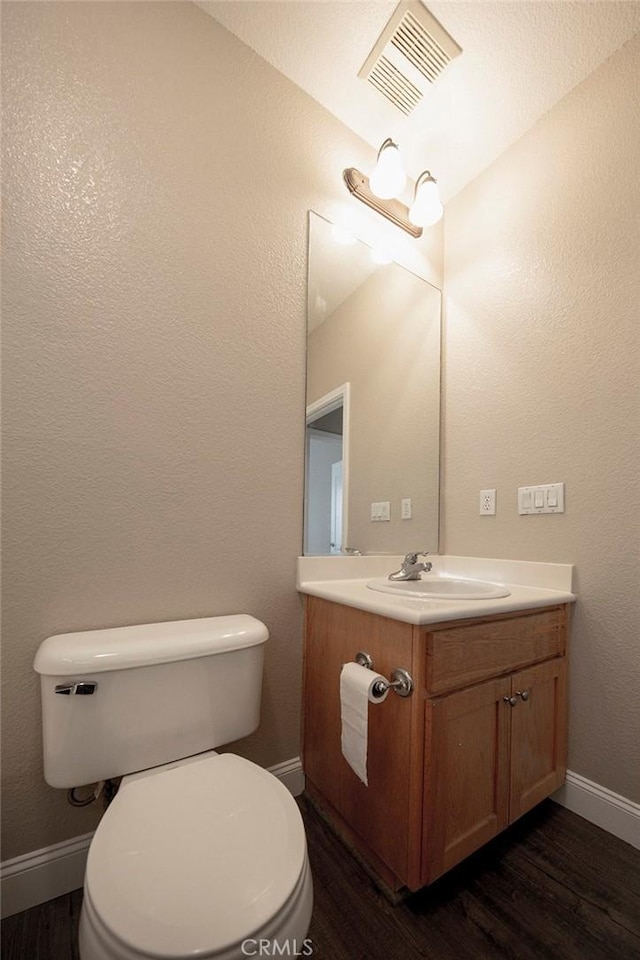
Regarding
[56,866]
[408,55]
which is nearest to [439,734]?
[56,866]

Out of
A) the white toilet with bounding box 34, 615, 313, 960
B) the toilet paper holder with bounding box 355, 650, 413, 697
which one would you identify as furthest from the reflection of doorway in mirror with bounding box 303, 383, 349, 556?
the toilet paper holder with bounding box 355, 650, 413, 697

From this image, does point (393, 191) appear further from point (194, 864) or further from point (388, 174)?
point (194, 864)

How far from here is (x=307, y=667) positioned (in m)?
1.38

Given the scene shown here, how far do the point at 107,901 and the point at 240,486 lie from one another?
934mm

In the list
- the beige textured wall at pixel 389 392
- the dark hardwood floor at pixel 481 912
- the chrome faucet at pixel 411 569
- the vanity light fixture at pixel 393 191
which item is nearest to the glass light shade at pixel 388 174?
the vanity light fixture at pixel 393 191

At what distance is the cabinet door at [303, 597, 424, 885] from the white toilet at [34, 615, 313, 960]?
0.26m

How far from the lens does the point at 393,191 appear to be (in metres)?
1.53

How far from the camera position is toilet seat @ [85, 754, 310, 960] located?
22.0 inches

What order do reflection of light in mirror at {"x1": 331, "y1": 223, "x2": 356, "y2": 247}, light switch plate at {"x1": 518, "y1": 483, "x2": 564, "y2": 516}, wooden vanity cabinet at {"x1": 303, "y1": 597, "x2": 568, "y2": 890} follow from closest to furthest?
1. wooden vanity cabinet at {"x1": 303, "y1": 597, "x2": 568, "y2": 890}
2. light switch plate at {"x1": 518, "y1": 483, "x2": 564, "y2": 516}
3. reflection of light in mirror at {"x1": 331, "y1": 223, "x2": 356, "y2": 247}

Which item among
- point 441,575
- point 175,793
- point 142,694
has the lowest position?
point 175,793

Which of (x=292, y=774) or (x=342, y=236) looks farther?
(x=342, y=236)

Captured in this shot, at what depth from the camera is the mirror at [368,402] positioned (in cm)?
149

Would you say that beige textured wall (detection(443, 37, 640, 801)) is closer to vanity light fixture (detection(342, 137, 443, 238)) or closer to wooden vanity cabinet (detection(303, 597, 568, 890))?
wooden vanity cabinet (detection(303, 597, 568, 890))

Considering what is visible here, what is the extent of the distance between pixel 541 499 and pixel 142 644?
1.37 meters
